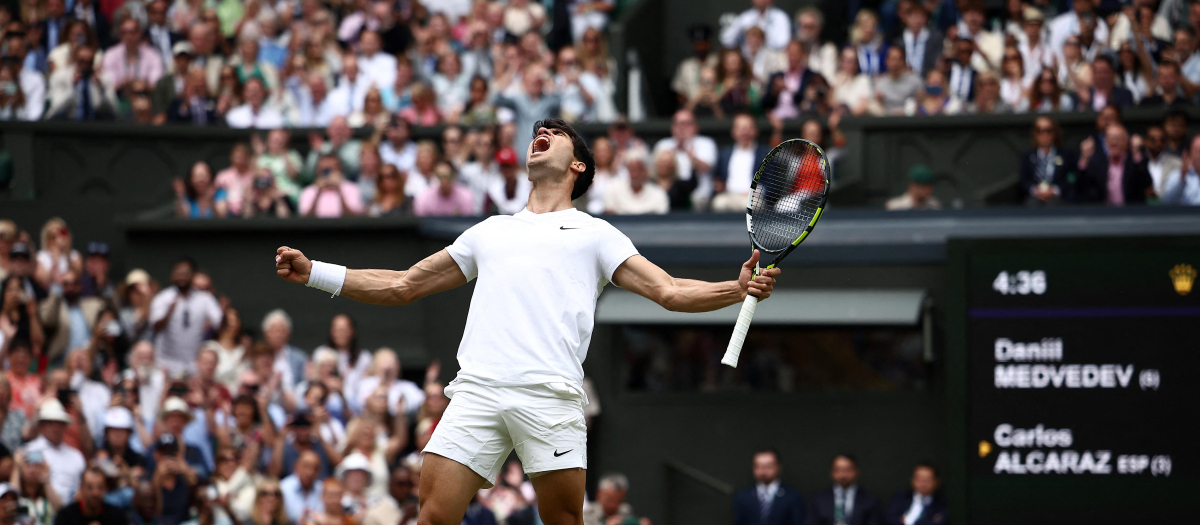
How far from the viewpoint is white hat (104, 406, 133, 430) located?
35.8 ft

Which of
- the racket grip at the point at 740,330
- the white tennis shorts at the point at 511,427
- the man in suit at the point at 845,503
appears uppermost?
the racket grip at the point at 740,330

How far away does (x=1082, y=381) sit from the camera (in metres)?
9.57

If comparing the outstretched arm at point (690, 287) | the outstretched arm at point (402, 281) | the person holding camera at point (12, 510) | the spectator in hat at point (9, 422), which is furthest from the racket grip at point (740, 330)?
the spectator in hat at point (9, 422)

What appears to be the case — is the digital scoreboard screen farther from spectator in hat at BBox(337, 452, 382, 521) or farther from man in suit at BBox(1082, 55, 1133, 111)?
spectator in hat at BBox(337, 452, 382, 521)

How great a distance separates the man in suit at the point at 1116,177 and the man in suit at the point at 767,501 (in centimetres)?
340

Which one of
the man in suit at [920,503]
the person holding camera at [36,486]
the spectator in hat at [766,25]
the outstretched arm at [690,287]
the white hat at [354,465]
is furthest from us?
the spectator in hat at [766,25]

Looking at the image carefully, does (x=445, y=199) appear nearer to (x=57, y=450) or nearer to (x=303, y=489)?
(x=303, y=489)

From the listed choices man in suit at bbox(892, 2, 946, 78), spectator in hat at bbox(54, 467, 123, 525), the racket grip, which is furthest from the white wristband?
man in suit at bbox(892, 2, 946, 78)

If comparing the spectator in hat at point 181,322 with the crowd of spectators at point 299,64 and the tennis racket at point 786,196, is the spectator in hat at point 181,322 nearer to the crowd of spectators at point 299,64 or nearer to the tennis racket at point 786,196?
the crowd of spectators at point 299,64

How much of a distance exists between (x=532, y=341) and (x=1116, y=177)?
797 centimetres

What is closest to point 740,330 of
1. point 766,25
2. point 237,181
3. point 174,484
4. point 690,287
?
point 690,287

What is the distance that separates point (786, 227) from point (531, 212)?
109 cm

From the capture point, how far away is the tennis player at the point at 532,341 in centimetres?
532

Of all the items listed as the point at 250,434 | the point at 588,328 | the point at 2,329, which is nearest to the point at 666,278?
the point at 588,328
